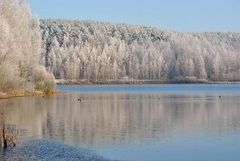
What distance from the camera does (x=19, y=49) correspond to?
64.1 metres

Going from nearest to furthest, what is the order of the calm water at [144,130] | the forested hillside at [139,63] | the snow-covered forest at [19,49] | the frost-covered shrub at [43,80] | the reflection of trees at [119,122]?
the calm water at [144,130] < the reflection of trees at [119,122] < the snow-covered forest at [19,49] < the frost-covered shrub at [43,80] < the forested hillside at [139,63]

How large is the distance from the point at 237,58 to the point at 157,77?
104 feet

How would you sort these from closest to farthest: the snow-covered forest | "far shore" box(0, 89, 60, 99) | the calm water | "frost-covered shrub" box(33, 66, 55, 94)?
the calm water < the snow-covered forest < "far shore" box(0, 89, 60, 99) < "frost-covered shrub" box(33, 66, 55, 94)

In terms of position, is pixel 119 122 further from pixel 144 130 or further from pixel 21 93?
pixel 21 93

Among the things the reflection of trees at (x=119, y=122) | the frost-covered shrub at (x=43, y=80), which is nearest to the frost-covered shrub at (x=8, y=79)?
the frost-covered shrub at (x=43, y=80)

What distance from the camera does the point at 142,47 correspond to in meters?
189

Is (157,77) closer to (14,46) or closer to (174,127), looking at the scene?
(14,46)

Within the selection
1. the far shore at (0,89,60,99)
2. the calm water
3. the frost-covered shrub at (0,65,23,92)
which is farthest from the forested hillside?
the calm water

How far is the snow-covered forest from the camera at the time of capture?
186 feet

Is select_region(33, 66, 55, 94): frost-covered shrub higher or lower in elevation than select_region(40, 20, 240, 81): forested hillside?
lower

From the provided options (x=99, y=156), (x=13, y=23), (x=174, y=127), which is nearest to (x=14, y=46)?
(x=13, y=23)

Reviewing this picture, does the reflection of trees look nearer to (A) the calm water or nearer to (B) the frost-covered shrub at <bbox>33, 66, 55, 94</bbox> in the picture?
(A) the calm water

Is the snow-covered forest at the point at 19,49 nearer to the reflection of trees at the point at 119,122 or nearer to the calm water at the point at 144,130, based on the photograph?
the reflection of trees at the point at 119,122

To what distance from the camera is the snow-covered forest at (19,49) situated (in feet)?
186
